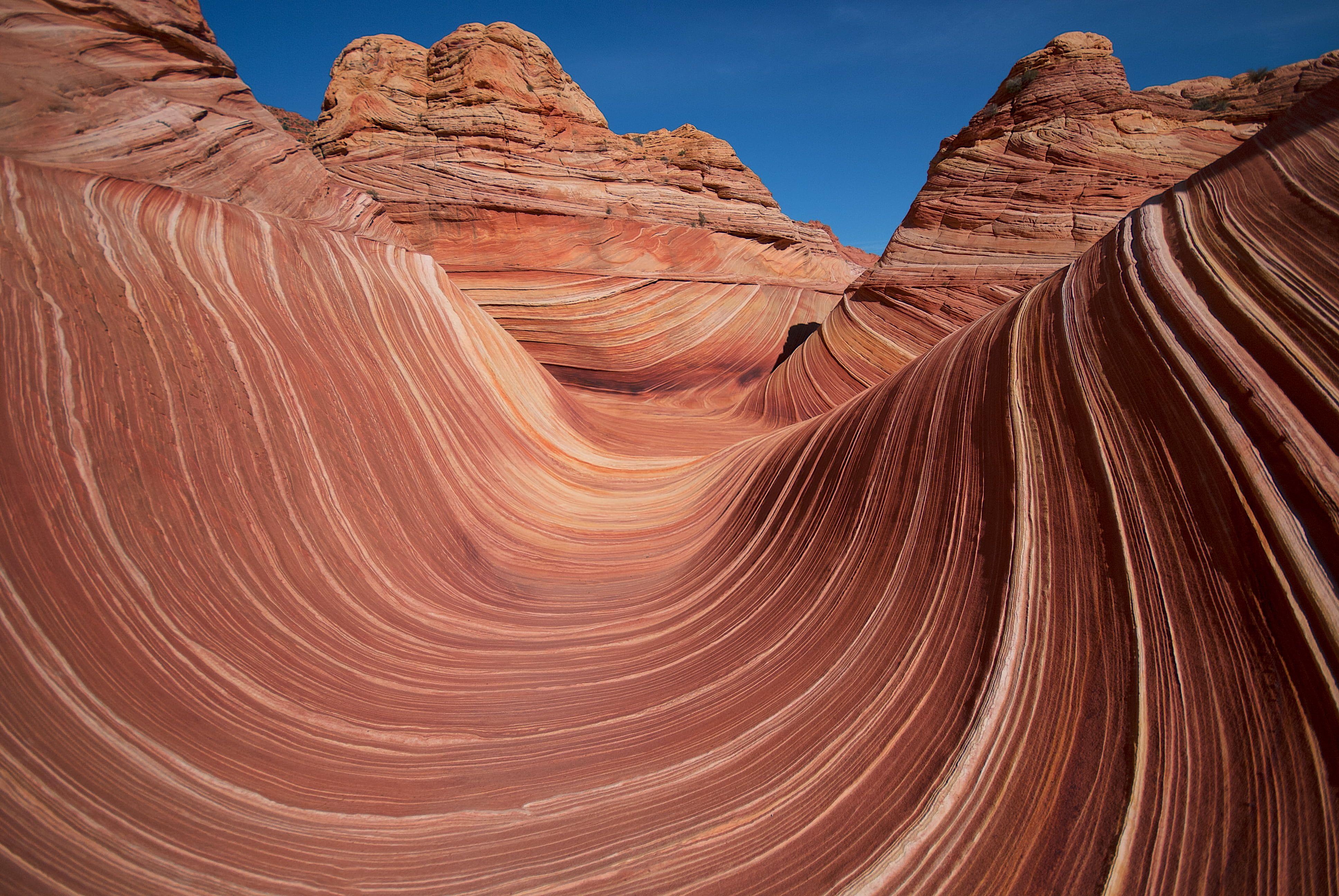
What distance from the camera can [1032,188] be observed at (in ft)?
17.8

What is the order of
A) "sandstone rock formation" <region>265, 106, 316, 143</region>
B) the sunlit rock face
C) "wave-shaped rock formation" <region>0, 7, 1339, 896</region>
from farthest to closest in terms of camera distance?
1. "sandstone rock formation" <region>265, 106, 316, 143</region>
2. the sunlit rock face
3. "wave-shaped rock formation" <region>0, 7, 1339, 896</region>

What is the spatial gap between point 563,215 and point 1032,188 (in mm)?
4671

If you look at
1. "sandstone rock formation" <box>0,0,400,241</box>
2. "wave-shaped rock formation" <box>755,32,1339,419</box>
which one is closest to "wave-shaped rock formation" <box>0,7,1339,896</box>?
"sandstone rock formation" <box>0,0,400,241</box>

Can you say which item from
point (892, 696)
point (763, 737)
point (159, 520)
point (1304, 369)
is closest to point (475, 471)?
point (159, 520)

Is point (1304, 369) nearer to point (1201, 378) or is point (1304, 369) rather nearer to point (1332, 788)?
point (1201, 378)

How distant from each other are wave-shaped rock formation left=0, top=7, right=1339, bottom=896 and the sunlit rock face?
427cm

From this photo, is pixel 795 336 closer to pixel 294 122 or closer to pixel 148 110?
pixel 148 110

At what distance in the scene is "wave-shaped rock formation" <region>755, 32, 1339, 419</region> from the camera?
5.16 metres

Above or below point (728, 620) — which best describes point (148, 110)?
above

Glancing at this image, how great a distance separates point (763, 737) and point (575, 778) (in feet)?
1.43

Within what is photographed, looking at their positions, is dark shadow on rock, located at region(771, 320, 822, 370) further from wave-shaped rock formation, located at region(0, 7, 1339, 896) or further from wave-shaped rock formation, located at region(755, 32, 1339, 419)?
Answer: wave-shaped rock formation, located at region(0, 7, 1339, 896)

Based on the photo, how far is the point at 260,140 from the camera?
339 centimetres

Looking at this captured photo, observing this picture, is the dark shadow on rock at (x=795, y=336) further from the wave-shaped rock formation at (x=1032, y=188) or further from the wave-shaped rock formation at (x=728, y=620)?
the wave-shaped rock formation at (x=728, y=620)

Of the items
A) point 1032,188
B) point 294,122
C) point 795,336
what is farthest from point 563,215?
point 294,122
